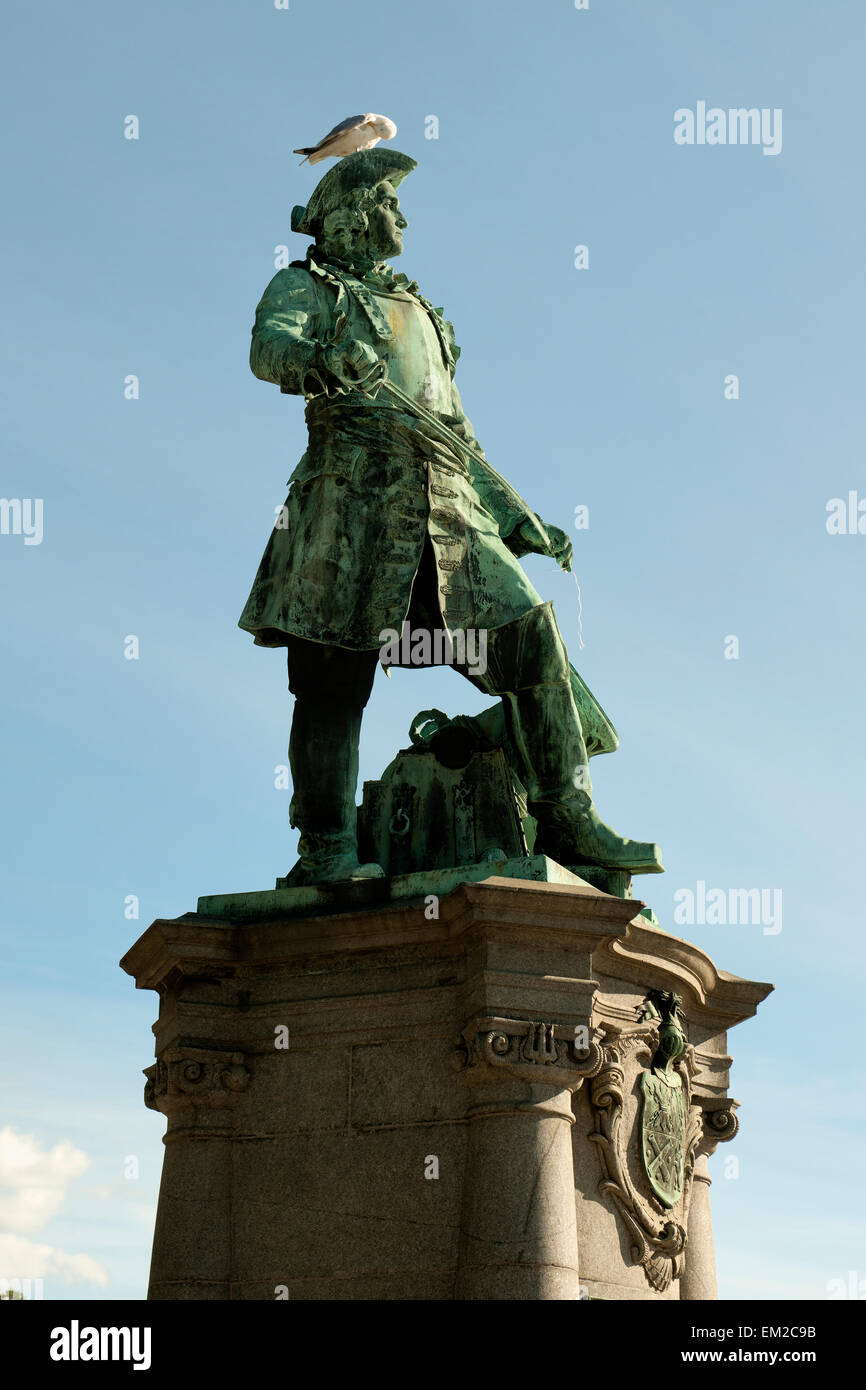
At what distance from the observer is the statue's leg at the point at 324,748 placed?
10102mm

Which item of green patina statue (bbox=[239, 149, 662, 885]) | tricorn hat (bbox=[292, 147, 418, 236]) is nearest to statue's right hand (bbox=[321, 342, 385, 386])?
green patina statue (bbox=[239, 149, 662, 885])

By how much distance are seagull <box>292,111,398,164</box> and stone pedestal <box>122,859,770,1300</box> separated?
4.48 meters

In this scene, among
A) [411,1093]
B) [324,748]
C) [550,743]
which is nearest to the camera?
[411,1093]

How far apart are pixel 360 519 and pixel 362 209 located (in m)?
1.91


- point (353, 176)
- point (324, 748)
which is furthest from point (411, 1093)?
point (353, 176)

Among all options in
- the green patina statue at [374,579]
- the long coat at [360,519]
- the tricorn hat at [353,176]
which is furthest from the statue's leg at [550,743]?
the tricorn hat at [353,176]

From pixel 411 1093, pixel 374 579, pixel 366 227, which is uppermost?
pixel 366 227

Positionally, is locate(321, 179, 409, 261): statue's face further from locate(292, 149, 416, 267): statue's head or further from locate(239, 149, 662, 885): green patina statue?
locate(239, 149, 662, 885): green patina statue

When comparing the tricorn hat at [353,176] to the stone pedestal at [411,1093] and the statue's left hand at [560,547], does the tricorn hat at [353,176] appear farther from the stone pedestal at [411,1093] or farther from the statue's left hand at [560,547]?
the stone pedestal at [411,1093]

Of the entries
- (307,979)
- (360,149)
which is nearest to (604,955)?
(307,979)

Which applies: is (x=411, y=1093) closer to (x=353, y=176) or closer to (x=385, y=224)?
(x=385, y=224)

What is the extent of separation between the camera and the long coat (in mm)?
10172

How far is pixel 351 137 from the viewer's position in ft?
36.6

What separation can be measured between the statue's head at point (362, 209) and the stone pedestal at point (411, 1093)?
12.4 feet
